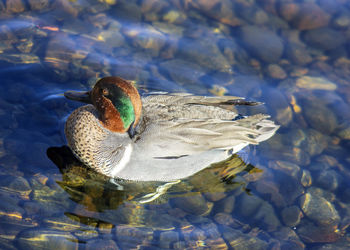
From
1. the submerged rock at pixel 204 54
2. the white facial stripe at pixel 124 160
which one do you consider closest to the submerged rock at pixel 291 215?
the white facial stripe at pixel 124 160

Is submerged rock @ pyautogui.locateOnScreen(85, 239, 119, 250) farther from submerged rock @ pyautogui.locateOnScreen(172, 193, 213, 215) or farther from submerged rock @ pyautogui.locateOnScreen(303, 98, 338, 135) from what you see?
submerged rock @ pyautogui.locateOnScreen(303, 98, 338, 135)

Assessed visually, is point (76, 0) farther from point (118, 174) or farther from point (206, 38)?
point (118, 174)

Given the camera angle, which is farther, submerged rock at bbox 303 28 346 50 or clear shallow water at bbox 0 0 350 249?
submerged rock at bbox 303 28 346 50

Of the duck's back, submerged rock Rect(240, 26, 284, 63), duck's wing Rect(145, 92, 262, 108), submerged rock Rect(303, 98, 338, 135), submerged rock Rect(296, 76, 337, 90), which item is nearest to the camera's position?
the duck's back

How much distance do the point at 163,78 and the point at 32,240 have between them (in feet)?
11.2

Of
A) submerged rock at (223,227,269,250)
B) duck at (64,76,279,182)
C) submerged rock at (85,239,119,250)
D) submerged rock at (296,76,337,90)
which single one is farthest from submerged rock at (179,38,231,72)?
submerged rock at (85,239,119,250)

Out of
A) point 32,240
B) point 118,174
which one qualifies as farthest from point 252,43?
point 32,240

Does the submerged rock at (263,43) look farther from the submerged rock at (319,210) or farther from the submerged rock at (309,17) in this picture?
the submerged rock at (319,210)

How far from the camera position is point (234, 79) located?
7.28 m

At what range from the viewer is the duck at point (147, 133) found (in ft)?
17.0

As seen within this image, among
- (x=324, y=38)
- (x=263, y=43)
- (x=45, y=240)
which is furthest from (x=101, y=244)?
(x=324, y=38)

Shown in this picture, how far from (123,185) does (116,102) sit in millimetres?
1165

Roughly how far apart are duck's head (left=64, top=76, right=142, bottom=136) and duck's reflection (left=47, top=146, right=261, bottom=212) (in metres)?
0.75

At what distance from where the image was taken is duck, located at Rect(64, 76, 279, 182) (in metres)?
5.19
